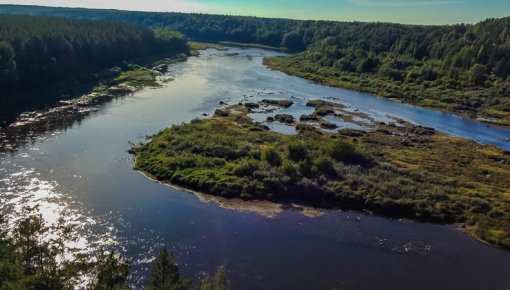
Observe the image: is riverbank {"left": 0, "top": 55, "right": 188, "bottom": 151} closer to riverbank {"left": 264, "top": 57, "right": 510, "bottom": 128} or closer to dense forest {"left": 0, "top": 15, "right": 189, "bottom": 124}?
dense forest {"left": 0, "top": 15, "right": 189, "bottom": 124}

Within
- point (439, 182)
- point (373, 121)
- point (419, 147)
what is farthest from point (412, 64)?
point (439, 182)

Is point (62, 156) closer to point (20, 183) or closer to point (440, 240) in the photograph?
point (20, 183)

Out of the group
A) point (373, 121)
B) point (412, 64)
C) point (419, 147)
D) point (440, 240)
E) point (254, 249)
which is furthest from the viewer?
point (412, 64)

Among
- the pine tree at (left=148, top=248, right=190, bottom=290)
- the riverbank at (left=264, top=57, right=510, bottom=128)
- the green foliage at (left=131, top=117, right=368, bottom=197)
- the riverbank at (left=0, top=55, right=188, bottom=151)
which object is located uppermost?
the pine tree at (left=148, top=248, right=190, bottom=290)

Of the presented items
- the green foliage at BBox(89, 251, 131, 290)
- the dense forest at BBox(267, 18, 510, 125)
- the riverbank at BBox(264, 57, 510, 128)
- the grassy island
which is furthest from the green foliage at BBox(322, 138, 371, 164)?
the dense forest at BBox(267, 18, 510, 125)

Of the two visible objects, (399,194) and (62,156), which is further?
(62,156)

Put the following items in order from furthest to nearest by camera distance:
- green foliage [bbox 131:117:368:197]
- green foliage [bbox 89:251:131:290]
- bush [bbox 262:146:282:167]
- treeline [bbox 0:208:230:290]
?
bush [bbox 262:146:282:167] → green foliage [bbox 131:117:368:197] → green foliage [bbox 89:251:131:290] → treeline [bbox 0:208:230:290]

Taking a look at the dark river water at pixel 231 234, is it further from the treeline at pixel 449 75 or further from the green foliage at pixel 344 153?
the treeline at pixel 449 75
